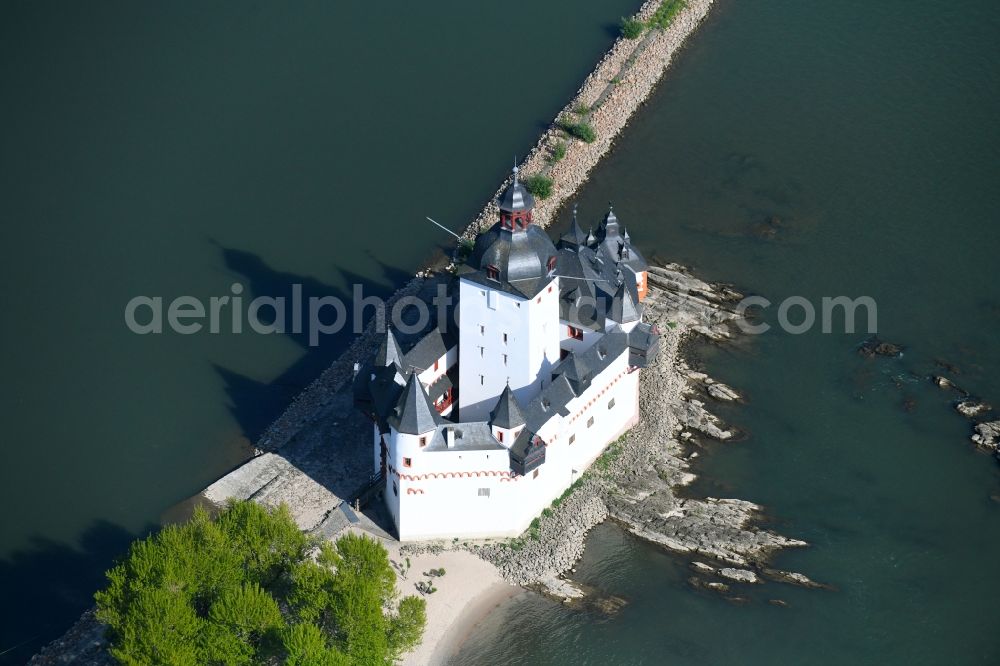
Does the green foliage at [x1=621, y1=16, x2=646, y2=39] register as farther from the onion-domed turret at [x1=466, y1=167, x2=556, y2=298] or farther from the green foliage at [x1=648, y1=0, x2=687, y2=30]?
the onion-domed turret at [x1=466, y1=167, x2=556, y2=298]

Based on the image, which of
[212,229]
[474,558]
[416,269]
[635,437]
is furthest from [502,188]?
[474,558]

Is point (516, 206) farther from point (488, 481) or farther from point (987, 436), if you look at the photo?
point (987, 436)

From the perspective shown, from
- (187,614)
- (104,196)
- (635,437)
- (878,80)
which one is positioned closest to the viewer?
(187,614)

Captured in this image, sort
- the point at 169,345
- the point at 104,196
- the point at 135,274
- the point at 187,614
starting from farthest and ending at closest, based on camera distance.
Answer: the point at 104,196 → the point at 135,274 → the point at 169,345 → the point at 187,614

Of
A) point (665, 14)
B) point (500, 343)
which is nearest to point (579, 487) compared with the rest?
point (500, 343)

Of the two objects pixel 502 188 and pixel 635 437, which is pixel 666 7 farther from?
pixel 635 437

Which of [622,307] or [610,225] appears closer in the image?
[622,307]

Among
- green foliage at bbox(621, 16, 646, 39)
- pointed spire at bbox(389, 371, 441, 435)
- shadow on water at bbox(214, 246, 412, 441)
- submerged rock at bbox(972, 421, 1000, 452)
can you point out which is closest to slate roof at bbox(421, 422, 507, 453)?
pointed spire at bbox(389, 371, 441, 435)
